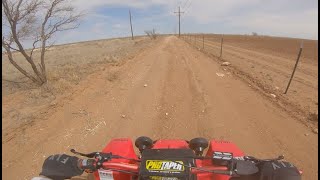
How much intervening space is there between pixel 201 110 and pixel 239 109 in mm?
1007

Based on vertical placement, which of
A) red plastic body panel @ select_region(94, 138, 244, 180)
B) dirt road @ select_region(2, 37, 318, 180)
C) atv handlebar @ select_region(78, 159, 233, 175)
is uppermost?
atv handlebar @ select_region(78, 159, 233, 175)

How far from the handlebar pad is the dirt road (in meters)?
2.48

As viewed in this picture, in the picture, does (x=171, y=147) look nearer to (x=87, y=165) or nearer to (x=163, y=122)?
(x=87, y=165)

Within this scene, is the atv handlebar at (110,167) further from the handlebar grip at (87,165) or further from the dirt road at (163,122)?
the dirt road at (163,122)

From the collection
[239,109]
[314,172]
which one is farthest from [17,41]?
[314,172]

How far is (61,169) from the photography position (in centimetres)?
381

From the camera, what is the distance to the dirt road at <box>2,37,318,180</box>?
675 centimetres

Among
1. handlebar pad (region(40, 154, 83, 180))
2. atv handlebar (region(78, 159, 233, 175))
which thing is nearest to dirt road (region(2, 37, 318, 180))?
handlebar pad (region(40, 154, 83, 180))

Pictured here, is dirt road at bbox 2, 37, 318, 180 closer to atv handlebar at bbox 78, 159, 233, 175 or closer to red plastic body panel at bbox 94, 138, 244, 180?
red plastic body panel at bbox 94, 138, 244, 180

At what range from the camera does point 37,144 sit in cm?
738

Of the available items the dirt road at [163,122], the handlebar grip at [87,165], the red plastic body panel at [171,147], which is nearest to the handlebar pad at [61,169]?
the handlebar grip at [87,165]

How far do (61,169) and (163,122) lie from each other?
15.3 feet

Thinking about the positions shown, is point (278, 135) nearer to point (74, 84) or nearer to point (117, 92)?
point (117, 92)

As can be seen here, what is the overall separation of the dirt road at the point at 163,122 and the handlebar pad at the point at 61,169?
2475 mm
